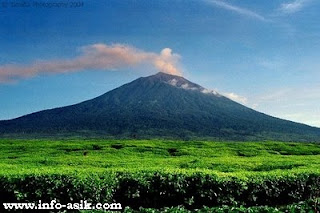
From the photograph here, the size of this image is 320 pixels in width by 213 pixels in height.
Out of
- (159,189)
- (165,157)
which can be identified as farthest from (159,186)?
(165,157)

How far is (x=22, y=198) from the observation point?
19703 mm

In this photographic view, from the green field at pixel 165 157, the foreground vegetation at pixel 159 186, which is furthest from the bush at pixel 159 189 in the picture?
the green field at pixel 165 157

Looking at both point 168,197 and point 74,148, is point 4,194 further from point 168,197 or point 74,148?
point 74,148

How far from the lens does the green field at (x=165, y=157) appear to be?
2902 centimetres

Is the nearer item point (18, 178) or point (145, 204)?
point (18, 178)

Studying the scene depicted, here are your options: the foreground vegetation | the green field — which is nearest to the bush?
the foreground vegetation

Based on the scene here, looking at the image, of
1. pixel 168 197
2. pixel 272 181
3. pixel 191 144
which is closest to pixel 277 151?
pixel 191 144

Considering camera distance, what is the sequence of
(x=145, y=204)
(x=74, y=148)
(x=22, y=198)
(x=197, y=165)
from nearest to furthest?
(x=22, y=198) < (x=145, y=204) < (x=197, y=165) < (x=74, y=148)

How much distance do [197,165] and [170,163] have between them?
2.33 metres

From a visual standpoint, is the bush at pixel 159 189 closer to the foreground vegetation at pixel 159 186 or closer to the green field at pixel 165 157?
the foreground vegetation at pixel 159 186

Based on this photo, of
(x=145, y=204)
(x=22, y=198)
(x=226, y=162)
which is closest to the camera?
(x=22, y=198)

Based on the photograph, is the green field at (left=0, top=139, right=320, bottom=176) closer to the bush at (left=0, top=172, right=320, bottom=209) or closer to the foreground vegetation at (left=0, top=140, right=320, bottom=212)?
the foreground vegetation at (left=0, top=140, right=320, bottom=212)

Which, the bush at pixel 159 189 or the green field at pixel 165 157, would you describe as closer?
the bush at pixel 159 189

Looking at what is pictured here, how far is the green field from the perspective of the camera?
29016 millimetres
